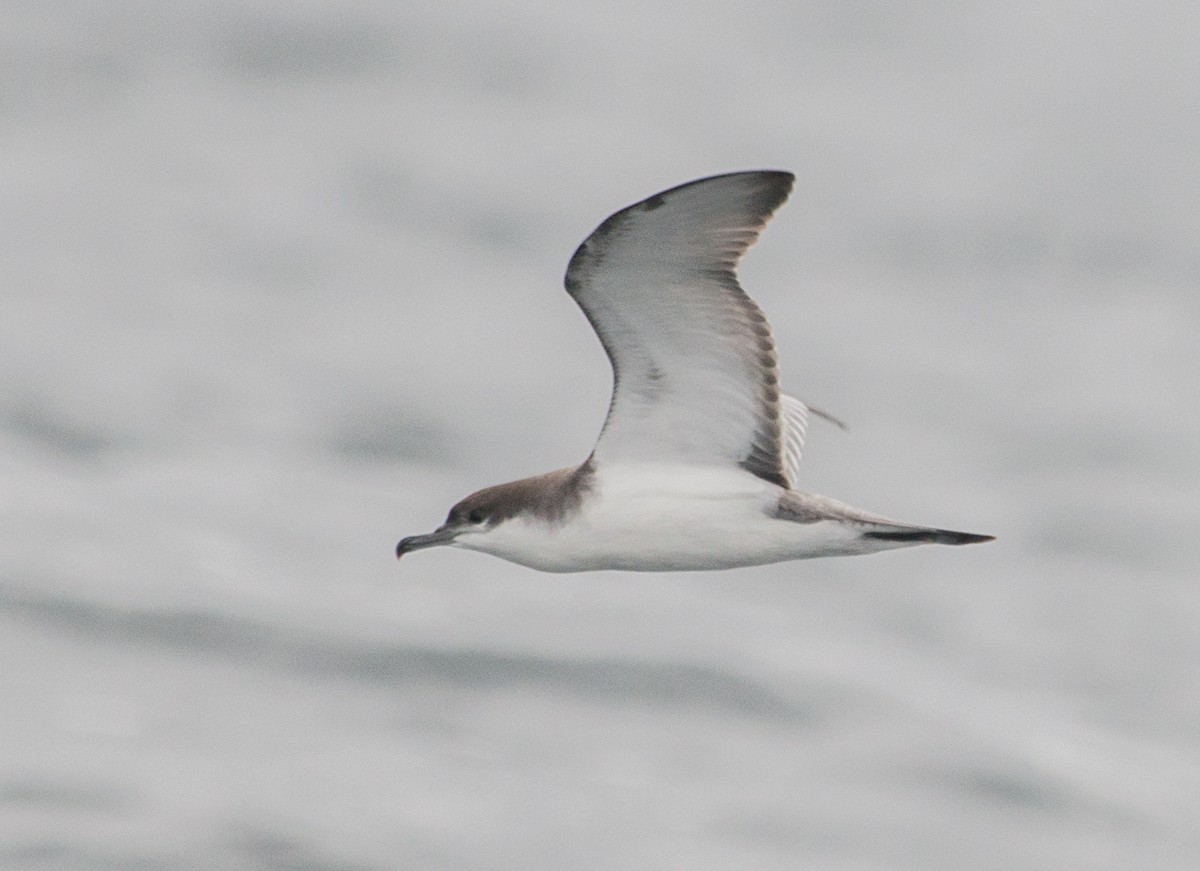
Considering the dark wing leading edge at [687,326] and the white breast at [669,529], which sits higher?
the dark wing leading edge at [687,326]

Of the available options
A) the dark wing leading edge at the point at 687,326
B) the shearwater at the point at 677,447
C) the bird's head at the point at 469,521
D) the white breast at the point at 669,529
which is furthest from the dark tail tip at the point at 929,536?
the bird's head at the point at 469,521

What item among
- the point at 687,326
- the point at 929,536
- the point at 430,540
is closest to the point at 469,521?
the point at 430,540

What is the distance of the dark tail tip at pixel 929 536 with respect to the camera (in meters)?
10.5

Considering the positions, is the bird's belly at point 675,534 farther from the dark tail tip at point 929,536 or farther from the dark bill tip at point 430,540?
the dark bill tip at point 430,540

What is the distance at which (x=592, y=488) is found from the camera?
37.4 feet

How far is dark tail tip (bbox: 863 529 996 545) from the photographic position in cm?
1050

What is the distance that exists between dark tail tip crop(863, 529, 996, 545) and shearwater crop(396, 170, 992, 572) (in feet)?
0.03

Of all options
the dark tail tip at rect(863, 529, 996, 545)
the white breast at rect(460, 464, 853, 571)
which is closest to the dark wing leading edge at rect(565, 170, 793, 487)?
the white breast at rect(460, 464, 853, 571)

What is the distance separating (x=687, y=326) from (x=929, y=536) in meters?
1.64

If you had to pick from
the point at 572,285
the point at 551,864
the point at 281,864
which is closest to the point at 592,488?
the point at 572,285

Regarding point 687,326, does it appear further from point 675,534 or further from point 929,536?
point 929,536

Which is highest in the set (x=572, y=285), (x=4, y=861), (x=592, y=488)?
(x=572, y=285)

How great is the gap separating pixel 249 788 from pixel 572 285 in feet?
32.2

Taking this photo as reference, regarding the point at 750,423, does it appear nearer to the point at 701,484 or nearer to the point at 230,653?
the point at 701,484
